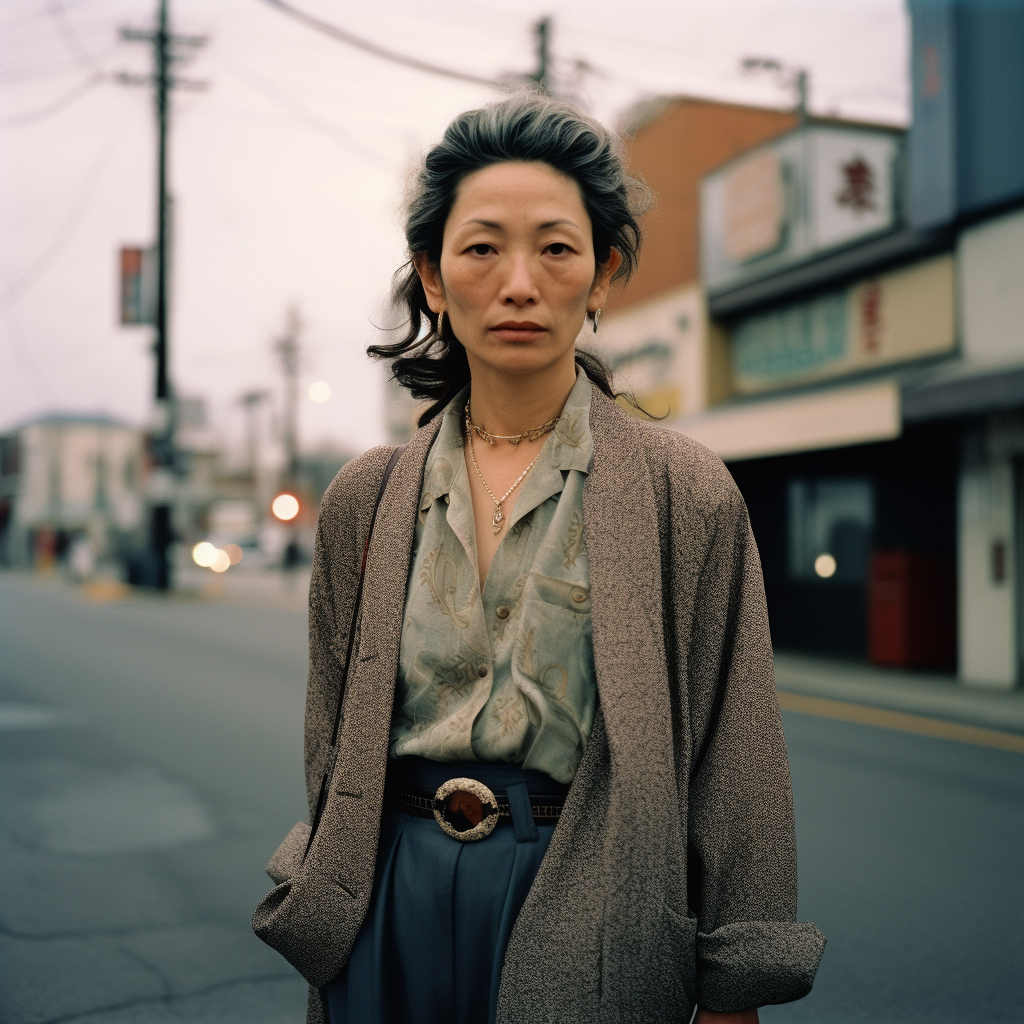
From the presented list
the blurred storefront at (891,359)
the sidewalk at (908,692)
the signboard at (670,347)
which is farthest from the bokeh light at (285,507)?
the sidewalk at (908,692)

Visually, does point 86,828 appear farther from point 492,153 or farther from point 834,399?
point 834,399

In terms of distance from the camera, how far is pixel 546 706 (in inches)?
56.2

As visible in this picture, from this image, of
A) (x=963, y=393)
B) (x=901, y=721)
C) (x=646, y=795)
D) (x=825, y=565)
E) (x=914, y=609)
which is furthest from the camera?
(x=825, y=565)

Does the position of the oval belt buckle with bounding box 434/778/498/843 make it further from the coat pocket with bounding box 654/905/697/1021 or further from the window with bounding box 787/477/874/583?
the window with bounding box 787/477/874/583

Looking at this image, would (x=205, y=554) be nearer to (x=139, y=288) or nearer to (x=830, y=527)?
(x=139, y=288)

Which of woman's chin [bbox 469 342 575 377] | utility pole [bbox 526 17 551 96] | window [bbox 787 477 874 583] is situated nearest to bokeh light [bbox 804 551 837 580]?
window [bbox 787 477 874 583]

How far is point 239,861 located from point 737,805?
4.19m

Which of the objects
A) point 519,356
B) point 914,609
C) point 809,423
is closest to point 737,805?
point 519,356

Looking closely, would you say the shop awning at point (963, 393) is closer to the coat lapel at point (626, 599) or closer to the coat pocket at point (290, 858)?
the coat lapel at point (626, 599)

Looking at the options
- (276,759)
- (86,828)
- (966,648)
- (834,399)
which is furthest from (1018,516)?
(86,828)

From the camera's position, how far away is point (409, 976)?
152cm

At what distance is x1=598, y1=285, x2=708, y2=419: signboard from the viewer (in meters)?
16.4

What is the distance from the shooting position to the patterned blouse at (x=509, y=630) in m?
1.44

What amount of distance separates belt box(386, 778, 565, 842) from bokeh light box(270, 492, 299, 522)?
1696cm
